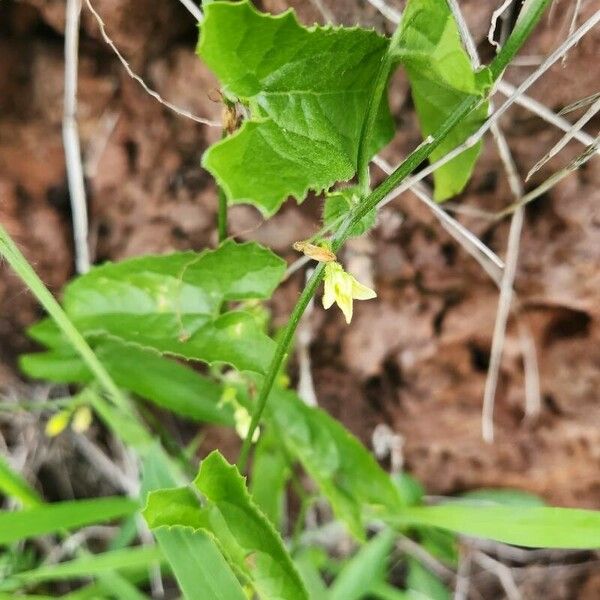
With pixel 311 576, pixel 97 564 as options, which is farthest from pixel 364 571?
pixel 97 564

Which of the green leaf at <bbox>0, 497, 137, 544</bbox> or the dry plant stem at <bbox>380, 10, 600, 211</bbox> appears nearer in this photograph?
the dry plant stem at <bbox>380, 10, 600, 211</bbox>

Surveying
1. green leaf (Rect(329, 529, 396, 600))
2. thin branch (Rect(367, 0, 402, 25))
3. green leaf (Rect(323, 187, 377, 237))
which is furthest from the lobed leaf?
green leaf (Rect(329, 529, 396, 600))

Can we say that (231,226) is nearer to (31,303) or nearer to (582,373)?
(31,303)

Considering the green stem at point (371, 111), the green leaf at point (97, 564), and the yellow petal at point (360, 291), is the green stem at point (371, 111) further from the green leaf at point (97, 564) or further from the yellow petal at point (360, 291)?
the green leaf at point (97, 564)

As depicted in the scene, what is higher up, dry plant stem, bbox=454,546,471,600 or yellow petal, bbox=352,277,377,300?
yellow petal, bbox=352,277,377,300

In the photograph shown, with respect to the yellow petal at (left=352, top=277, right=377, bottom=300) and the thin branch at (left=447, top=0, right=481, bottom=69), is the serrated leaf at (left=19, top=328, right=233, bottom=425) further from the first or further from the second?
the thin branch at (left=447, top=0, right=481, bottom=69)

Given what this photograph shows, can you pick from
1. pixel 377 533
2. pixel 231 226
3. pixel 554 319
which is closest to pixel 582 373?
→ pixel 554 319

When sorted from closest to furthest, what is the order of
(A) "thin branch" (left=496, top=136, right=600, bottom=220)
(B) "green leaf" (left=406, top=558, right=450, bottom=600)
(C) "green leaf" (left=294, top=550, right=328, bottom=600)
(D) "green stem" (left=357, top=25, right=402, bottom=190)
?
(D) "green stem" (left=357, top=25, right=402, bottom=190), (A) "thin branch" (left=496, top=136, right=600, bottom=220), (C) "green leaf" (left=294, top=550, right=328, bottom=600), (B) "green leaf" (left=406, top=558, right=450, bottom=600)
